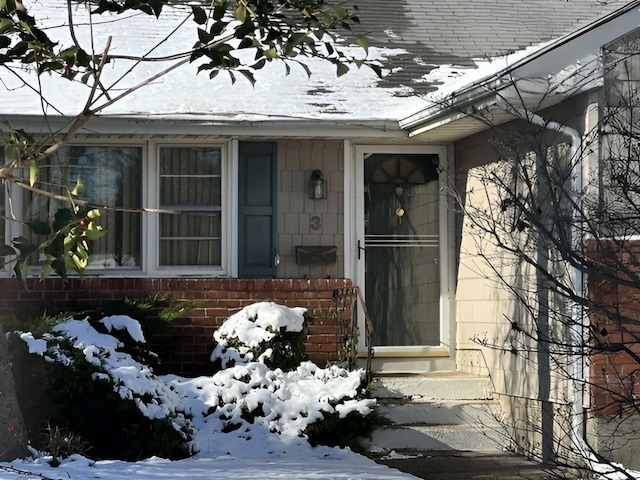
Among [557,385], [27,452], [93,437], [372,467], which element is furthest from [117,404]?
[557,385]

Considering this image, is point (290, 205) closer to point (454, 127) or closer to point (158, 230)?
point (158, 230)

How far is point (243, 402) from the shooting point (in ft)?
28.9

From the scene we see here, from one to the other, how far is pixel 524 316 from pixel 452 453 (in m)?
1.43

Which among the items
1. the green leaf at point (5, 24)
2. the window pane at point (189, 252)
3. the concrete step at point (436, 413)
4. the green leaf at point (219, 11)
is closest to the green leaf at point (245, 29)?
the green leaf at point (219, 11)

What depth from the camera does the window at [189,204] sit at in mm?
10609

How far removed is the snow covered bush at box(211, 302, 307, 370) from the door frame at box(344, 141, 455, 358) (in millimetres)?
1214

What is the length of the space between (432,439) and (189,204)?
141 inches

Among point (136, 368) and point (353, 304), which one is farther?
point (353, 304)

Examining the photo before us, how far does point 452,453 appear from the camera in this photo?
9164mm

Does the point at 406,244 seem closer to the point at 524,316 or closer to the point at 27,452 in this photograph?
the point at 524,316

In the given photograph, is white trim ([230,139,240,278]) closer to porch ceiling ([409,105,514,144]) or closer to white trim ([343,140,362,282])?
white trim ([343,140,362,282])

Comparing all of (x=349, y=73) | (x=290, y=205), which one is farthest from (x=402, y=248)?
(x=349, y=73)

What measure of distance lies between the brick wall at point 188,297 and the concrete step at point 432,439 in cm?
147

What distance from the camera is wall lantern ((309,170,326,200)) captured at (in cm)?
1055
